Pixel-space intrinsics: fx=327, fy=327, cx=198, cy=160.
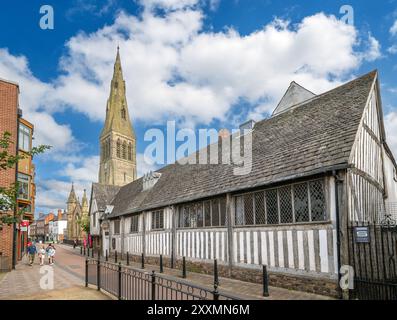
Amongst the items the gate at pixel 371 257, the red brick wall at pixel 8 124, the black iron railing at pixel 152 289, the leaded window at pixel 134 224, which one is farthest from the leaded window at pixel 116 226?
the gate at pixel 371 257

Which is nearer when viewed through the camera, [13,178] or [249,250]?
[249,250]

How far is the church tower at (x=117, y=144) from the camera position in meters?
66.0

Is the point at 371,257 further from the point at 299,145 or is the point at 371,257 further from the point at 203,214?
the point at 203,214

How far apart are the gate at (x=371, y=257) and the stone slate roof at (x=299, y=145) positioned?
1.84 m

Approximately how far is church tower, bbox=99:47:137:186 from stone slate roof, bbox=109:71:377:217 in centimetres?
5054

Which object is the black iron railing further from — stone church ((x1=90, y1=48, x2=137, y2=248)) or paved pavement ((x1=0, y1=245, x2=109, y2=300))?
stone church ((x1=90, y1=48, x2=137, y2=248))

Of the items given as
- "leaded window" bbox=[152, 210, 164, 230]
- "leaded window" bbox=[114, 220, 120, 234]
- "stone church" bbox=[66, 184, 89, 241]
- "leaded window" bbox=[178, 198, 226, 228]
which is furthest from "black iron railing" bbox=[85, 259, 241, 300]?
"stone church" bbox=[66, 184, 89, 241]

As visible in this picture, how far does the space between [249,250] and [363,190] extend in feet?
14.1

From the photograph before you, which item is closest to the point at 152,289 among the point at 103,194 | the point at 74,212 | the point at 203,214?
the point at 203,214

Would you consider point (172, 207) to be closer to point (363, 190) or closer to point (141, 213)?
point (141, 213)

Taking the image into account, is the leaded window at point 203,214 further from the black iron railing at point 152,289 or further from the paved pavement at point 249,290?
the black iron railing at point 152,289

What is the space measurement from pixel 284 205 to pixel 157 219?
10.2 metres

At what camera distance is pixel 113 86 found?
74.7 metres

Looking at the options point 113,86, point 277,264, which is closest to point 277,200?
point 277,264
